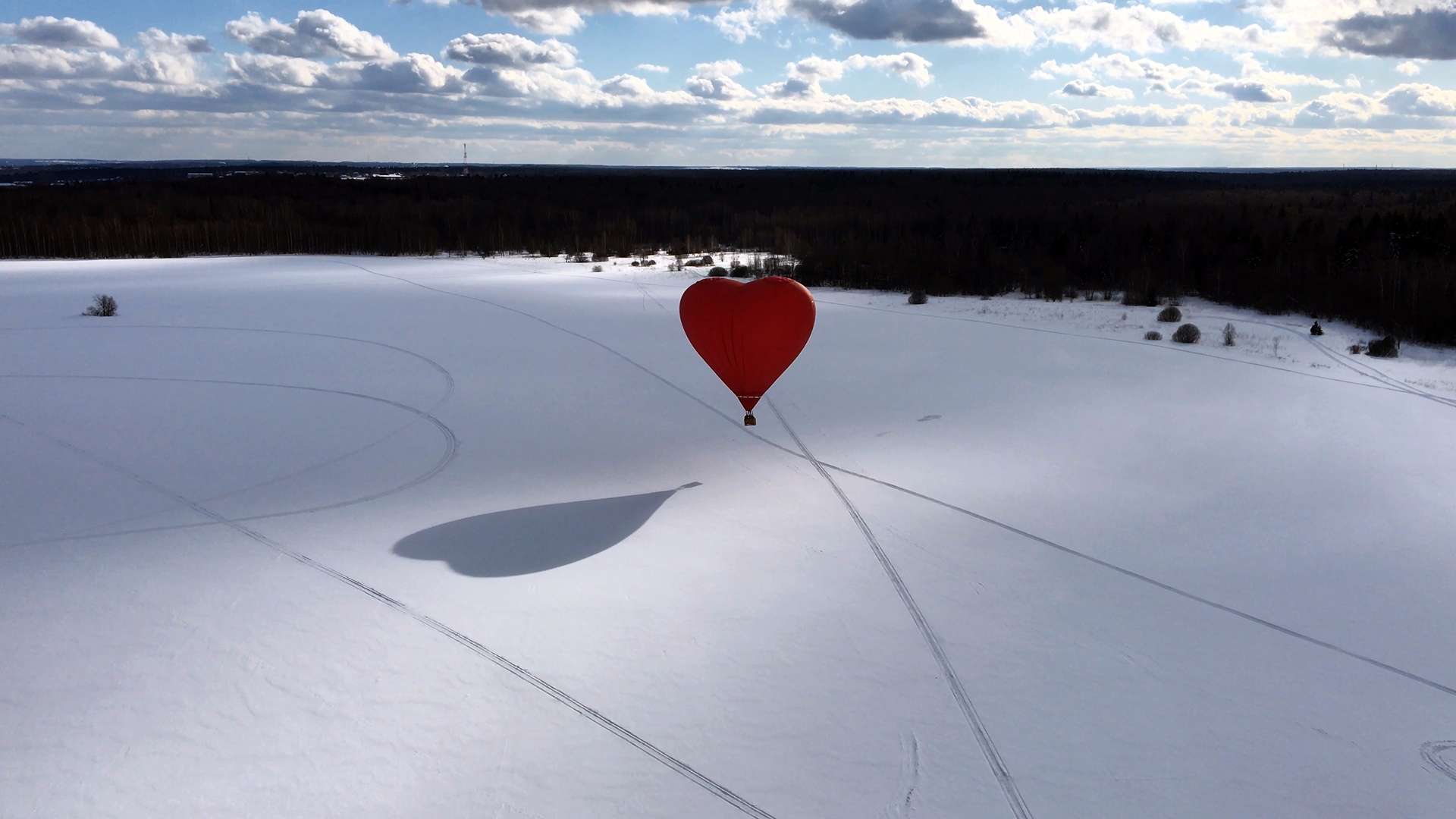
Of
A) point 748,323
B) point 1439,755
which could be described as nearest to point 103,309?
point 748,323

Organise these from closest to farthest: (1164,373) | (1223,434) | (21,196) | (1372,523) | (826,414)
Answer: (1372,523) < (1223,434) < (826,414) < (1164,373) < (21,196)

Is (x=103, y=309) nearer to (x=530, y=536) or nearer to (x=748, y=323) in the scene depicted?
(x=530, y=536)

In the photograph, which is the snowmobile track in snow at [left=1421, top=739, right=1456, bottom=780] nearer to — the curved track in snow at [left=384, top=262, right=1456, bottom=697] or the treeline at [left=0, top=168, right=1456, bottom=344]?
the curved track in snow at [left=384, top=262, right=1456, bottom=697]

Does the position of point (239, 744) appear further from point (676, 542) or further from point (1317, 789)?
point (1317, 789)

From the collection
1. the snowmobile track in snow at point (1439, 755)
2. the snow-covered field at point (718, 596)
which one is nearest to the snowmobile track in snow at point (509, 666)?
the snow-covered field at point (718, 596)

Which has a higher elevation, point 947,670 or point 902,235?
point 902,235

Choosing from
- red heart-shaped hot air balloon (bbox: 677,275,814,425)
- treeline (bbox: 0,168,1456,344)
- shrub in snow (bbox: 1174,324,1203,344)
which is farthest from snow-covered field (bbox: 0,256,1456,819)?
treeline (bbox: 0,168,1456,344)

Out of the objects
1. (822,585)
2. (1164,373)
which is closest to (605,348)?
(1164,373)
